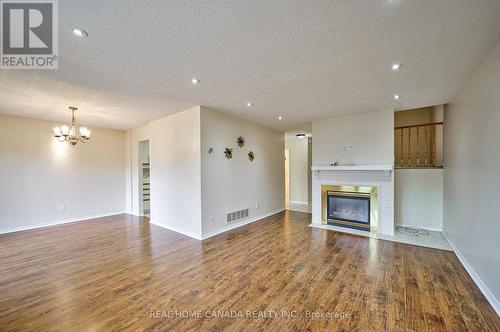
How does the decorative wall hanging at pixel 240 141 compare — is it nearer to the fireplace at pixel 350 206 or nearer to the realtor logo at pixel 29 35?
the fireplace at pixel 350 206

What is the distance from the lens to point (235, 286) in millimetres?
2361

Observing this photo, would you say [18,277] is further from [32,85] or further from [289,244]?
[289,244]

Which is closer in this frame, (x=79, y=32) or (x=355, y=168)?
(x=79, y=32)

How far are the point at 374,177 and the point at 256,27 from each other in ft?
13.1

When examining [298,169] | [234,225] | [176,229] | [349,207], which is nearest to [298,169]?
[298,169]

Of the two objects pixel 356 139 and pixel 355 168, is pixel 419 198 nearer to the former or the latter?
pixel 355 168

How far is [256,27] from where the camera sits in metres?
1.74

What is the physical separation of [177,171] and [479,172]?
16.1ft

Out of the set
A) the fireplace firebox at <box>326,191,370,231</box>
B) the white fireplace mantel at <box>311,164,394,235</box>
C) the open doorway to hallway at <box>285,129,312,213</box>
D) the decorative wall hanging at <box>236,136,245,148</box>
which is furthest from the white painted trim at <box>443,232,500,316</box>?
the open doorway to hallway at <box>285,129,312,213</box>

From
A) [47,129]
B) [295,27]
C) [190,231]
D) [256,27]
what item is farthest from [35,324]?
[47,129]

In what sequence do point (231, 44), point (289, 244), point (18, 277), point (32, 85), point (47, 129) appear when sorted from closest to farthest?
point (231, 44), point (18, 277), point (32, 85), point (289, 244), point (47, 129)

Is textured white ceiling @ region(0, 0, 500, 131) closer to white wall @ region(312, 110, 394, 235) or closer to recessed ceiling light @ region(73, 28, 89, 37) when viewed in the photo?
recessed ceiling light @ region(73, 28, 89, 37)

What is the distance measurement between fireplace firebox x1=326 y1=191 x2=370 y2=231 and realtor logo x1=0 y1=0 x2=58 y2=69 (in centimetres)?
523

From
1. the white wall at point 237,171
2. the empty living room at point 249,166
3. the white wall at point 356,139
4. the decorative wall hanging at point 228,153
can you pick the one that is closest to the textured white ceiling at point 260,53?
the empty living room at point 249,166
